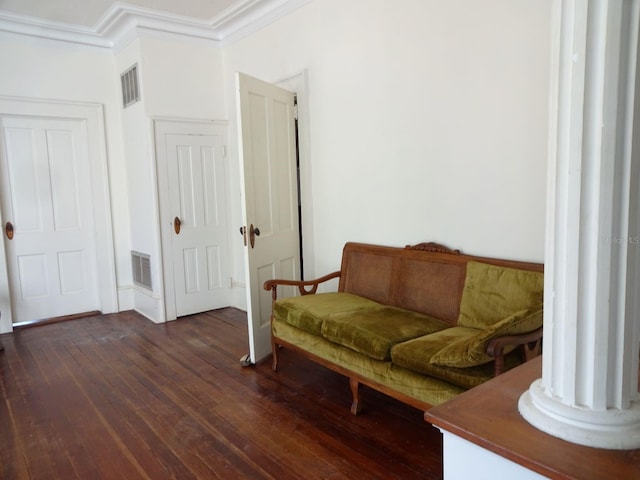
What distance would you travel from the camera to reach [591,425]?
3.19ft

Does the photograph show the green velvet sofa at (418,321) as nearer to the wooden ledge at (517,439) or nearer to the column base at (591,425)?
the wooden ledge at (517,439)

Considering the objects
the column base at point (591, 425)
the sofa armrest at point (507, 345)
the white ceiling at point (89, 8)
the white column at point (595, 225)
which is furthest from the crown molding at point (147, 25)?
the column base at point (591, 425)

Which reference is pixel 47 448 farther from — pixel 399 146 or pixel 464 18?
pixel 464 18

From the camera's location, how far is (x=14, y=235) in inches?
183

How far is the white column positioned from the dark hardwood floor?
133 centimetres

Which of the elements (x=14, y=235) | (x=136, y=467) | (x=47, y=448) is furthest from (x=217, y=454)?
(x=14, y=235)

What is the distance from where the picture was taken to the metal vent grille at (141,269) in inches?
194

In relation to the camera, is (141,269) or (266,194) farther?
(141,269)

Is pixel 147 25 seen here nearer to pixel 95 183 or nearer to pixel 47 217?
pixel 95 183

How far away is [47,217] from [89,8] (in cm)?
209

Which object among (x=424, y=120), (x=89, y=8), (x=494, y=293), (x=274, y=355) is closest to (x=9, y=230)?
(x=89, y=8)

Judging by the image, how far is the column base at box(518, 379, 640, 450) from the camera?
0.95 m

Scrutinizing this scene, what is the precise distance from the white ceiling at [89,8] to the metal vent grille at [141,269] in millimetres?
2368

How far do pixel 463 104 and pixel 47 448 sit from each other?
9.87ft
